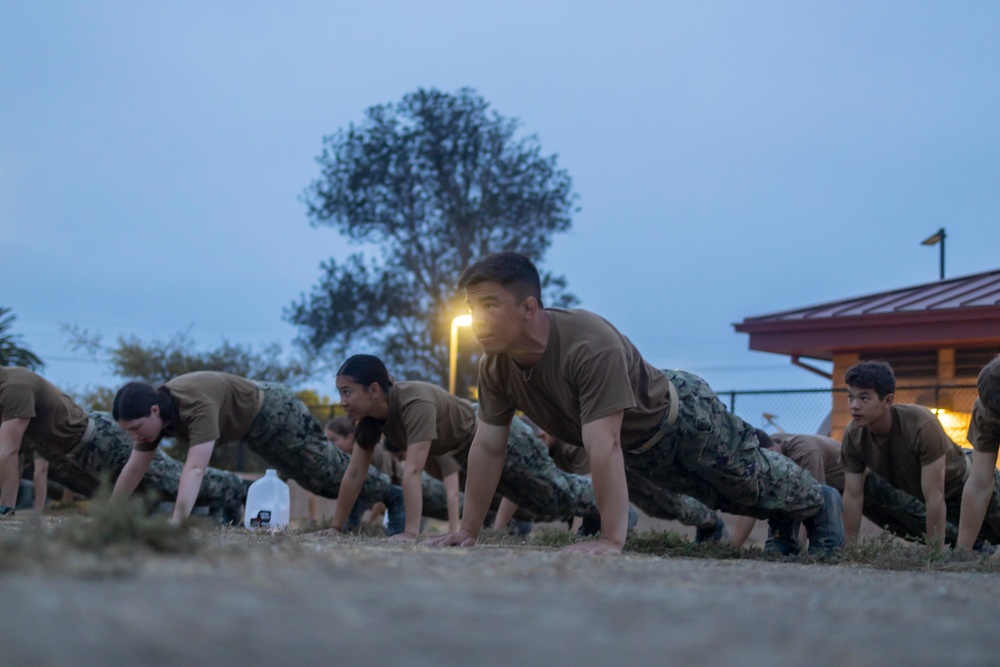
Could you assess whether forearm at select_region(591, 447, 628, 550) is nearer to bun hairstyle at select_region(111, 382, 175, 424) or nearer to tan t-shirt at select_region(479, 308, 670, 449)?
tan t-shirt at select_region(479, 308, 670, 449)

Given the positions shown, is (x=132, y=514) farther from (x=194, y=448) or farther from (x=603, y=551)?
(x=194, y=448)

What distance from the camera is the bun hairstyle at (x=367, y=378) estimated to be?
7.21 metres

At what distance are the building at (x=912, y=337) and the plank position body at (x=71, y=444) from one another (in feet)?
25.7

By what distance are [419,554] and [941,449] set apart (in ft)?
15.6

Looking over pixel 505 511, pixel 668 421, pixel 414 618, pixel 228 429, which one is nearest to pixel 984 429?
pixel 668 421

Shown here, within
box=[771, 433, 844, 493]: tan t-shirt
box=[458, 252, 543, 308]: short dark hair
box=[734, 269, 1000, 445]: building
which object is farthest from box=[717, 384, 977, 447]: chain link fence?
box=[458, 252, 543, 308]: short dark hair

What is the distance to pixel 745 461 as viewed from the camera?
5.57 metres

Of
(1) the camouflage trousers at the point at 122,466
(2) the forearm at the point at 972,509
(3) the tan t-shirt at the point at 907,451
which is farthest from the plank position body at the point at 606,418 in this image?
(1) the camouflage trousers at the point at 122,466

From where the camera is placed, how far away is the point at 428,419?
282 inches

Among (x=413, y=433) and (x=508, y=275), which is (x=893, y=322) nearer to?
(x=413, y=433)

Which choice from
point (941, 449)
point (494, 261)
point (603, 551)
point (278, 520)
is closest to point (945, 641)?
point (603, 551)

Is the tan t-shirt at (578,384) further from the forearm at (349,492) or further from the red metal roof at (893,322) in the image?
the red metal roof at (893,322)

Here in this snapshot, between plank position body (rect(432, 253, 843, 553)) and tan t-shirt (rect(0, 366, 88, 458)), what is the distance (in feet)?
17.5

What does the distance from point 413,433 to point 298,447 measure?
6.73ft
